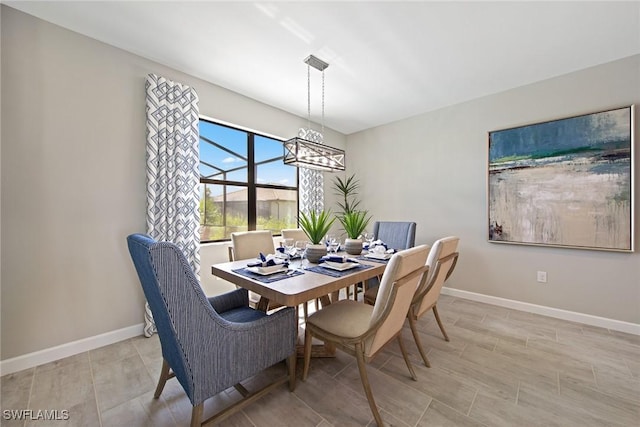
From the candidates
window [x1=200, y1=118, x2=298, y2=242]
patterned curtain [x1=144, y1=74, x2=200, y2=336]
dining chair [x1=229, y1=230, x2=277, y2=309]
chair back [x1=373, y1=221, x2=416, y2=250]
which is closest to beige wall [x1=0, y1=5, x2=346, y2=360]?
patterned curtain [x1=144, y1=74, x2=200, y2=336]

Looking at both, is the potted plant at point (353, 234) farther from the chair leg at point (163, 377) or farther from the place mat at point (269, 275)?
the chair leg at point (163, 377)

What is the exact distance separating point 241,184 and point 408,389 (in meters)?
2.81

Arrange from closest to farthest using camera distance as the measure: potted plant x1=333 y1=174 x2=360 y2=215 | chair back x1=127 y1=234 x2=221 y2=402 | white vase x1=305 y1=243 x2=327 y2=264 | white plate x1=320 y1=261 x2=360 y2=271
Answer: chair back x1=127 y1=234 x2=221 y2=402 < white plate x1=320 y1=261 x2=360 y2=271 < white vase x1=305 y1=243 x2=327 y2=264 < potted plant x1=333 y1=174 x2=360 y2=215

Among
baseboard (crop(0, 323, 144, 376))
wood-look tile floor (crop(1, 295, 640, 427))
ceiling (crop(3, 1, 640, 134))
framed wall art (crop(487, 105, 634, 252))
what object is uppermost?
ceiling (crop(3, 1, 640, 134))

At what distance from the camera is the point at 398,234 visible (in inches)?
120

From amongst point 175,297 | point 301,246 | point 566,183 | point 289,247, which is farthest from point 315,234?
point 566,183

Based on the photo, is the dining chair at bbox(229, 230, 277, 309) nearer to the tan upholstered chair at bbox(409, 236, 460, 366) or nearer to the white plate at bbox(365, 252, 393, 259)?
the white plate at bbox(365, 252, 393, 259)

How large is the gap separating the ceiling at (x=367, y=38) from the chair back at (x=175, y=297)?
1.83 m

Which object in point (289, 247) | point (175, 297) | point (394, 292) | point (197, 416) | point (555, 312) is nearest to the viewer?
point (175, 297)

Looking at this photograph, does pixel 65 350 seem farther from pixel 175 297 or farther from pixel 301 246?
pixel 301 246

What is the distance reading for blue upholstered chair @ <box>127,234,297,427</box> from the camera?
1016 millimetres

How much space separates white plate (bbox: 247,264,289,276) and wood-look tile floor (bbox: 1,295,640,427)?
2.45ft

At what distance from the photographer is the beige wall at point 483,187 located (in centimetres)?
237

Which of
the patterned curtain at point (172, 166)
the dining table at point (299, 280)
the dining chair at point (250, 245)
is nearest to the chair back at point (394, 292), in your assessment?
the dining table at point (299, 280)
